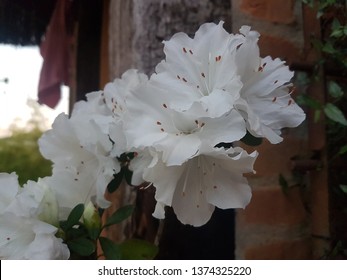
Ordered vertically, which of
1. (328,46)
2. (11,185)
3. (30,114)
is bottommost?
(30,114)

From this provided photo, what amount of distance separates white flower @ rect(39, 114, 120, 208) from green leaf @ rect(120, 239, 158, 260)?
81 millimetres

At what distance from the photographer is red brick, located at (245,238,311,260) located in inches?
29.3

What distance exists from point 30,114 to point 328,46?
2.59ft

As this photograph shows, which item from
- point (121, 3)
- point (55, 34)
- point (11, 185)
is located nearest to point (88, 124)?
point (11, 185)

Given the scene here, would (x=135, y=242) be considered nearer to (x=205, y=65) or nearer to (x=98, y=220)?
(x=98, y=220)

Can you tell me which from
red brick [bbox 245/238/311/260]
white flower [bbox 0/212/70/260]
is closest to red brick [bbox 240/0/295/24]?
red brick [bbox 245/238/311/260]

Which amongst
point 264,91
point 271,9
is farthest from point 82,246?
point 271,9

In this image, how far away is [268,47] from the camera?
762 mm

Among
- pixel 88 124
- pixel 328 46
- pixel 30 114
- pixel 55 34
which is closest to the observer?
pixel 88 124

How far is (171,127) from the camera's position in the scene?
1.42 ft

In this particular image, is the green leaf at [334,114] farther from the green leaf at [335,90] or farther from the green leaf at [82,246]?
the green leaf at [82,246]

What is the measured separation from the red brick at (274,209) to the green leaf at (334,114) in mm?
169

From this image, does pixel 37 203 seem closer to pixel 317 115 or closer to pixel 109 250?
pixel 109 250

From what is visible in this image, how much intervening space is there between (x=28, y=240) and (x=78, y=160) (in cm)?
12
